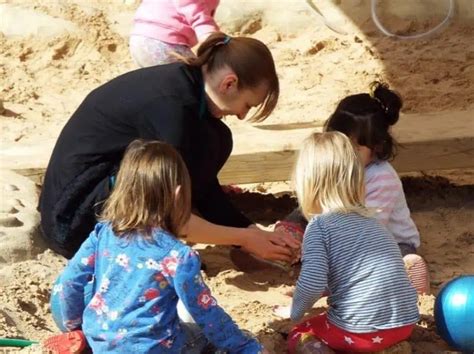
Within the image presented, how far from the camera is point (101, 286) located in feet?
9.91

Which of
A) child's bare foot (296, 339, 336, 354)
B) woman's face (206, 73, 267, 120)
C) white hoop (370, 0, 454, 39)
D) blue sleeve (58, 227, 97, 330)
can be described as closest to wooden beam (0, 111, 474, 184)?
woman's face (206, 73, 267, 120)

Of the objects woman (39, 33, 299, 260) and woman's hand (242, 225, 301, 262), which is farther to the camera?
woman's hand (242, 225, 301, 262)

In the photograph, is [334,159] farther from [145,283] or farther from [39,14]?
[39,14]

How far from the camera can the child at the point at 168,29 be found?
15.3 ft

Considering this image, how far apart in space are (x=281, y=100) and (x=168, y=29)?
6.44 ft

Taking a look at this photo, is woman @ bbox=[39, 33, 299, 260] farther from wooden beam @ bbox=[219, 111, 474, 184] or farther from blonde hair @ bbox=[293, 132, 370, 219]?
wooden beam @ bbox=[219, 111, 474, 184]

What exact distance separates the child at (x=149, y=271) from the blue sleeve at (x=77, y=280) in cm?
4

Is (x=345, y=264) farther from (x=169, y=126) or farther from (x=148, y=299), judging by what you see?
(x=169, y=126)

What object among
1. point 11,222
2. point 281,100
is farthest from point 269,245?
point 281,100

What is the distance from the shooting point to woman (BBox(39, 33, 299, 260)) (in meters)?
3.71

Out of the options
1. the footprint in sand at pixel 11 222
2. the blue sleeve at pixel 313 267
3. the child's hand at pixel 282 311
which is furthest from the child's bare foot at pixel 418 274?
the footprint in sand at pixel 11 222

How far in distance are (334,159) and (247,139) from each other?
1507 mm

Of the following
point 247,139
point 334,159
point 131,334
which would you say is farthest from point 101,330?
point 247,139

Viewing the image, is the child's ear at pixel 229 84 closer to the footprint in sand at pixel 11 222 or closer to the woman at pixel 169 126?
the woman at pixel 169 126
